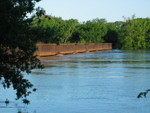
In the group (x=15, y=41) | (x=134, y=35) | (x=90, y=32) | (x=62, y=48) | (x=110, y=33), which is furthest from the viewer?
(x=110, y=33)

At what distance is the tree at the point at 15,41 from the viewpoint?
1127 cm

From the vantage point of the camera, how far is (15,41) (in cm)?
1140

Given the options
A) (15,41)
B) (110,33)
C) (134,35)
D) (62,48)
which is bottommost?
(62,48)

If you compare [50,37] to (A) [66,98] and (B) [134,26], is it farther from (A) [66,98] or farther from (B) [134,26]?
(B) [134,26]

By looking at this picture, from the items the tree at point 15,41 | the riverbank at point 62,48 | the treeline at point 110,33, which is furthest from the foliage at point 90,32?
the tree at point 15,41

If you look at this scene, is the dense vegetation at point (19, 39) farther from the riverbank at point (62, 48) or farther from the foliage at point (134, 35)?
the foliage at point (134, 35)

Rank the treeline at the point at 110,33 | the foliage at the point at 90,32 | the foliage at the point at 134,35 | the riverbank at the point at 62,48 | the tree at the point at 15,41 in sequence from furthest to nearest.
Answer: the foliage at the point at 134,35 < the foliage at the point at 90,32 < the treeline at the point at 110,33 < the riverbank at the point at 62,48 < the tree at the point at 15,41

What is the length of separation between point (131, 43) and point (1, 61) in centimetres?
10965

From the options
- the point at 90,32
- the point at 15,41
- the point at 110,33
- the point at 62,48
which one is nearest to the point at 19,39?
the point at 15,41

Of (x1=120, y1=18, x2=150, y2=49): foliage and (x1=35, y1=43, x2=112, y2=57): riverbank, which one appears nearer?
(x1=35, y1=43, x2=112, y2=57): riverbank

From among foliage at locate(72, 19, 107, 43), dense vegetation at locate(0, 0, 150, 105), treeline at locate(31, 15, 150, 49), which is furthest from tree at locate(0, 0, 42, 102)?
foliage at locate(72, 19, 107, 43)

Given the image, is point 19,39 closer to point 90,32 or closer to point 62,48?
point 62,48

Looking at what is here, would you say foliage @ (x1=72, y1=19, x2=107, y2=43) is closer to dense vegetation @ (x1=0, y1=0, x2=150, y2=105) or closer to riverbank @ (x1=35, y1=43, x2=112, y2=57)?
riverbank @ (x1=35, y1=43, x2=112, y2=57)

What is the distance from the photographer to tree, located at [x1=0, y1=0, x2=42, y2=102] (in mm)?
11266
